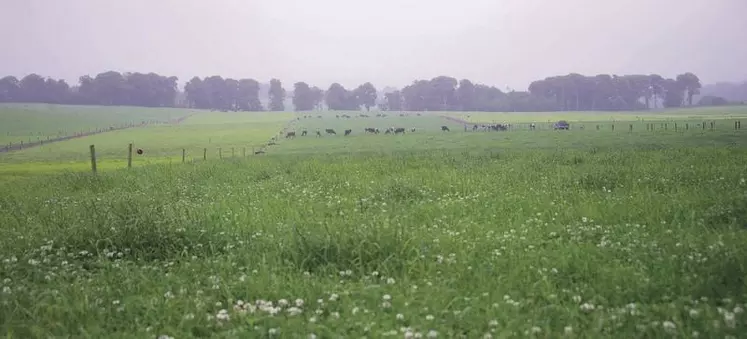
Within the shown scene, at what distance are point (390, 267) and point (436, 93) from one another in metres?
190

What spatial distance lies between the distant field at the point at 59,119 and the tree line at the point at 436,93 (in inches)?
932

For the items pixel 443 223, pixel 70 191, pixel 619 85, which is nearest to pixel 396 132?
pixel 70 191

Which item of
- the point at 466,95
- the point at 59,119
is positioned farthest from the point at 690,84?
the point at 59,119

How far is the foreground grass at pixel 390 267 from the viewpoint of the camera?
17.1 feet

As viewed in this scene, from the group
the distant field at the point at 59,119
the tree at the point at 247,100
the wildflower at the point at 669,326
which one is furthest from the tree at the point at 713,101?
the wildflower at the point at 669,326

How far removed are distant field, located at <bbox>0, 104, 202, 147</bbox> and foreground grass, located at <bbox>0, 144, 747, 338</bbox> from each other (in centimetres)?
6661

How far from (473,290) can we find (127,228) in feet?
18.8

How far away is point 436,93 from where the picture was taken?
192875 millimetres

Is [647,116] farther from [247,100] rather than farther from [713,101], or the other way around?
[247,100]

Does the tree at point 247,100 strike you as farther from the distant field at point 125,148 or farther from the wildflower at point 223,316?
the wildflower at point 223,316

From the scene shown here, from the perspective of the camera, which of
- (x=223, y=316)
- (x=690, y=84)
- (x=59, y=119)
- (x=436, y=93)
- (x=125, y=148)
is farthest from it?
(x=436, y=93)

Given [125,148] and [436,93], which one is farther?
[436,93]

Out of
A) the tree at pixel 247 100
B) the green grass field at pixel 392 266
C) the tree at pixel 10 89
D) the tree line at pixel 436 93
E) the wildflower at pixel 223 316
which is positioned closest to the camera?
the green grass field at pixel 392 266

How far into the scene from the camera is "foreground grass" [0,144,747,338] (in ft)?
17.1
